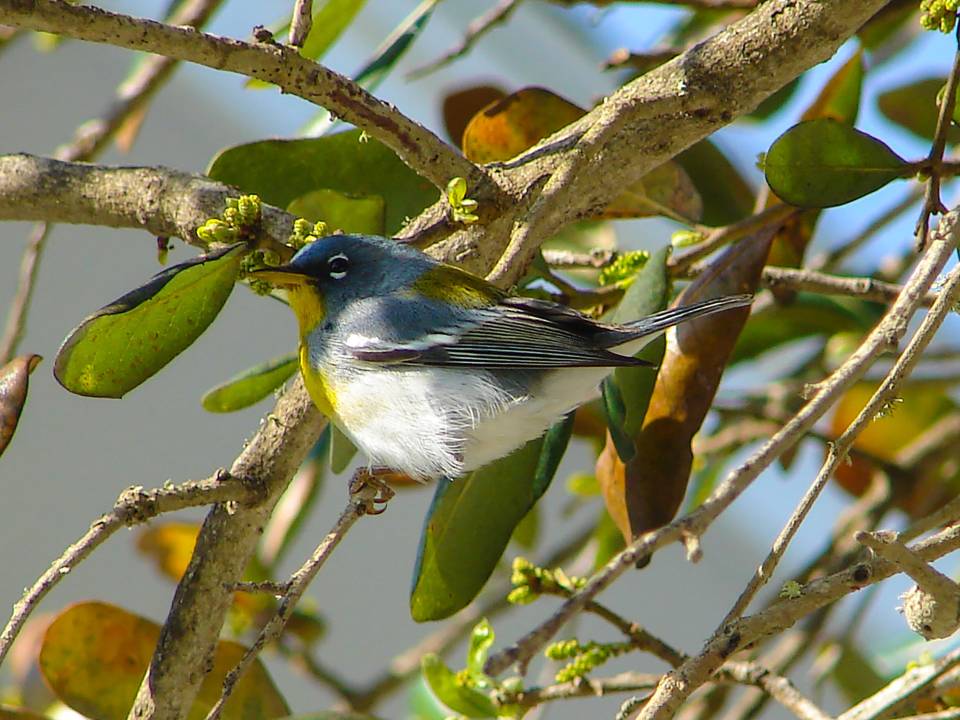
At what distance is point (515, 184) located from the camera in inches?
53.4

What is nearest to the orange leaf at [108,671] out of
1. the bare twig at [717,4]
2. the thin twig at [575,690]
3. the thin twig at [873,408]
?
the thin twig at [575,690]

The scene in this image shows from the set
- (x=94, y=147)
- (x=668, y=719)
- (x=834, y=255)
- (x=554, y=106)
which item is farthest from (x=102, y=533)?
(x=834, y=255)

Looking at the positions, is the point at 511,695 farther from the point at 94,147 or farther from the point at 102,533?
the point at 94,147

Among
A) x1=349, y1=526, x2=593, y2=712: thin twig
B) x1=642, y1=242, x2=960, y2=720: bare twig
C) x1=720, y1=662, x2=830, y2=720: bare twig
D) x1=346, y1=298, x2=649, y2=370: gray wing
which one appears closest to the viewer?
x1=642, y1=242, x2=960, y2=720: bare twig

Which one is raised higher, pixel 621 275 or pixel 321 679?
pixel 621 275

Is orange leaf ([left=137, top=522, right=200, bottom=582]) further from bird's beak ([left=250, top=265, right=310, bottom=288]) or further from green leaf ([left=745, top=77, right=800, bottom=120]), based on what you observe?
green leaf ([left=745, top=77, right=800, bottom=120])

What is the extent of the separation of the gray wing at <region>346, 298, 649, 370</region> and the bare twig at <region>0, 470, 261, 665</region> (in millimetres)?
441

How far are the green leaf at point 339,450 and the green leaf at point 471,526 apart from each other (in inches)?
5.2

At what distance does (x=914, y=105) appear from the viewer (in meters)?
1.98

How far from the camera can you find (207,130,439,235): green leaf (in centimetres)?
154

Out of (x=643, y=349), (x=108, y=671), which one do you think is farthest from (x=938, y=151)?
(x=108, y=671)

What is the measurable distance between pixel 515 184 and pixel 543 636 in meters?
0.55

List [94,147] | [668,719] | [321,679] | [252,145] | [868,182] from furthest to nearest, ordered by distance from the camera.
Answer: [321,679] < [94,147] < [252,145] < [868,182] < [668,719]

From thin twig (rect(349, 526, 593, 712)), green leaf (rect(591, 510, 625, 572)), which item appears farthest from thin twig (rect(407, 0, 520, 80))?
thin twig (rect(349, 526, 593, 712))
